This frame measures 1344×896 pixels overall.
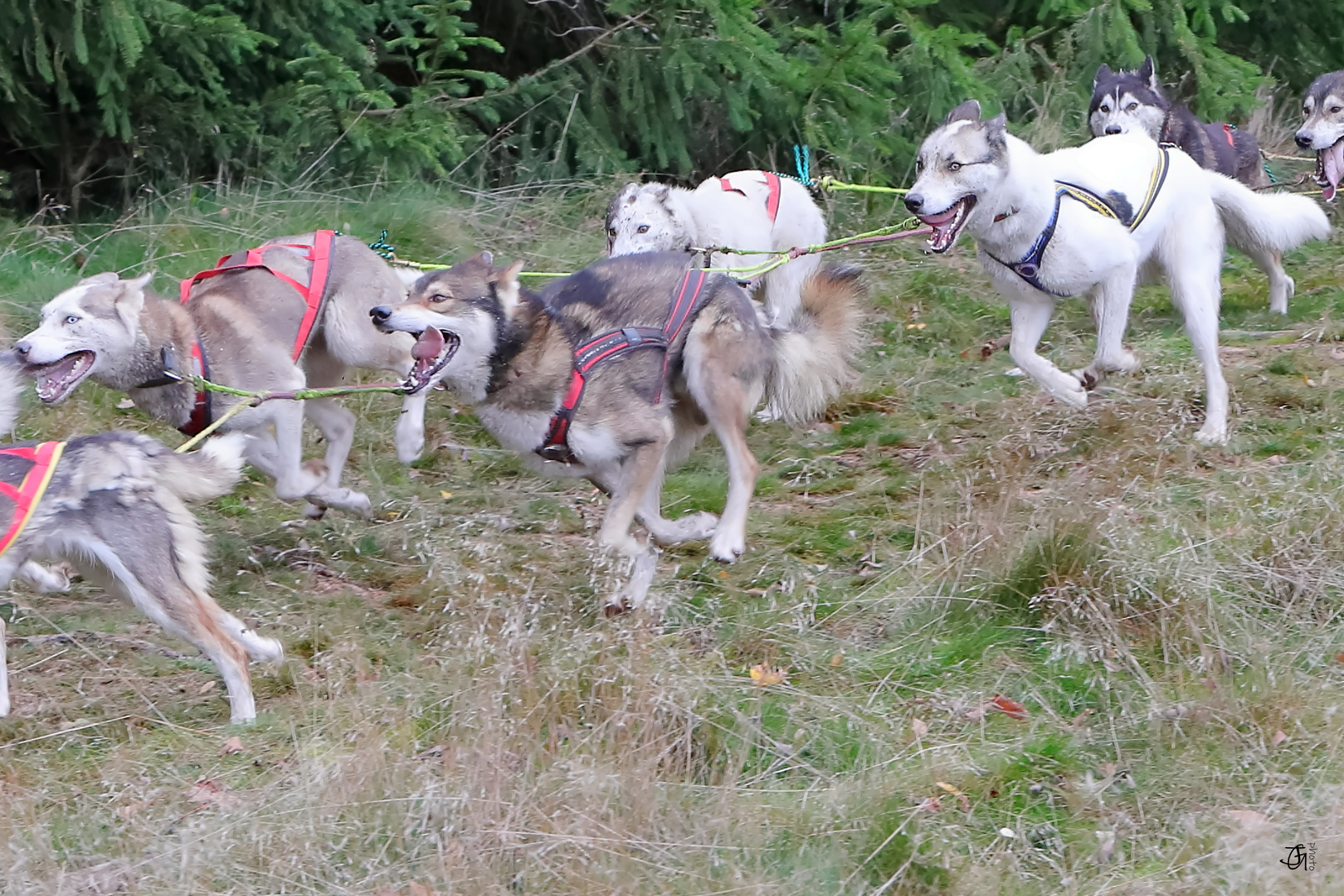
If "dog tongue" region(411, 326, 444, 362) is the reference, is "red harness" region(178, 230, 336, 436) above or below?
below

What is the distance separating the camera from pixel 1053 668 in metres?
4.08

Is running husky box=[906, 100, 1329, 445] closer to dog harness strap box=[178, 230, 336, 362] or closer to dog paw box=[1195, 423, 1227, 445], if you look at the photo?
dog paw box=[1195, 423, 1227, 445]

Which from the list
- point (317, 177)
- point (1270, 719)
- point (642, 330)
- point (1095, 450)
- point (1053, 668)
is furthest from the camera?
point (317, 177)

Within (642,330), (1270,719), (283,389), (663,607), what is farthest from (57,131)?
(1270,719)

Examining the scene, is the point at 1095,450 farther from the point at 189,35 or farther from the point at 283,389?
the point at 189,35

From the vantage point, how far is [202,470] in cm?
421

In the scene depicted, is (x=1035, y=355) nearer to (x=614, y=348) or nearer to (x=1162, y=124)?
(x=614, y=348)

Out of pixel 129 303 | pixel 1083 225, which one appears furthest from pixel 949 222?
pixel 129 303

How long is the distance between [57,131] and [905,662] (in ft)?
21.9

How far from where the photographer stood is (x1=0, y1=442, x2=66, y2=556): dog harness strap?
3.86 metres

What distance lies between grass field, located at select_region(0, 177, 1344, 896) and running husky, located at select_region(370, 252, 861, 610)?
1.30 ft

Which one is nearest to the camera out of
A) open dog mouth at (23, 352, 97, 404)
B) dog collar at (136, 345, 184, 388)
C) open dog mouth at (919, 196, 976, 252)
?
open dog mouth at (23, 352, 97, 404)

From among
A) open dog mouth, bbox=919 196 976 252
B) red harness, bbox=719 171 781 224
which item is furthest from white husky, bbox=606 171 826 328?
open dog mouth, bbox=919 196 976 252

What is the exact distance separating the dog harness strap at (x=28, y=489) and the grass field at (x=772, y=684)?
1.98 ft
